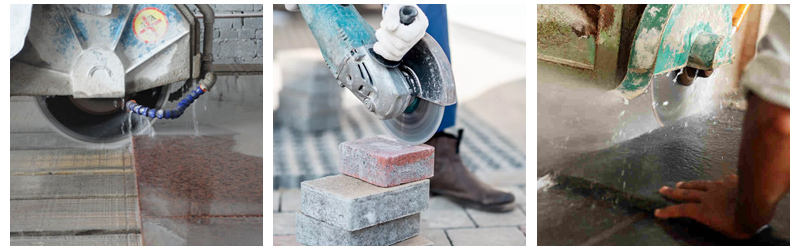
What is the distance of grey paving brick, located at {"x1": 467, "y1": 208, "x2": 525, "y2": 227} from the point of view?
2.85m

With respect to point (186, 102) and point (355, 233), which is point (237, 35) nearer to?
point (186, 102)

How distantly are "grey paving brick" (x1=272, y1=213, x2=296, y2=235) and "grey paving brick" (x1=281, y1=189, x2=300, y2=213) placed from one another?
0.26ft

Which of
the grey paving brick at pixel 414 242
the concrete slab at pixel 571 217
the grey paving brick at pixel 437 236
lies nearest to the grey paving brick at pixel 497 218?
the grey paving brick at pixel 437 236

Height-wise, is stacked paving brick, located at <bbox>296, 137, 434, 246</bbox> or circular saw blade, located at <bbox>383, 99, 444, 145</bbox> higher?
circular saw blade, located at <bbox>383, 99, 444, 145</bbox>

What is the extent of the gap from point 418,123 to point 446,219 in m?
0.96

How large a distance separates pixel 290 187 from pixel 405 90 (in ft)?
5.48

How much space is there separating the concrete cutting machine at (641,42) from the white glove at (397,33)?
1.57 ft

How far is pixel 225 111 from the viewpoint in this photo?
2227 mm

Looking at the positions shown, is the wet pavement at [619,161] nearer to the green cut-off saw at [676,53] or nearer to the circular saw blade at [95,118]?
the green cut-off saw at [676,53]

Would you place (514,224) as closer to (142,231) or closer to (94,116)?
(142,231)

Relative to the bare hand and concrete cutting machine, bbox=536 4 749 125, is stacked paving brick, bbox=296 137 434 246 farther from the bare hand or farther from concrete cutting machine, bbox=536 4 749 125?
the bare hand

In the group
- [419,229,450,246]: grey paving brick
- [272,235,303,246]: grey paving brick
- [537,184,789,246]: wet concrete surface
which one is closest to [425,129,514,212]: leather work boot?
[419,229,450,246]: grey paving brick

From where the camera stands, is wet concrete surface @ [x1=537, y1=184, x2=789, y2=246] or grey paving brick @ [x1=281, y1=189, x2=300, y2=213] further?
grey paving brick @ [x1=281, y1=189, x2=300, y2=213]
